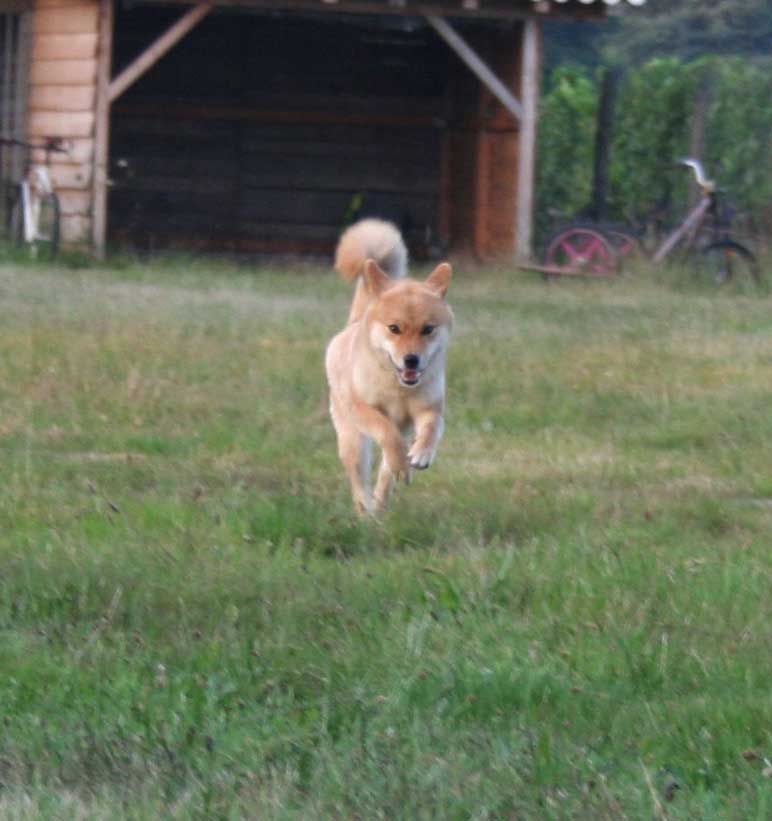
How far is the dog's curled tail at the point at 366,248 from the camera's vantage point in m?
8.00

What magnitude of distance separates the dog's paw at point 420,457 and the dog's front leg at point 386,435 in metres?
0.03

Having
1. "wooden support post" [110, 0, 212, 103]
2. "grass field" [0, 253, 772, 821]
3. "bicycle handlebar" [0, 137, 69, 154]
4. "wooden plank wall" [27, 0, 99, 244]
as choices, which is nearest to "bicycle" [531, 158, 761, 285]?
"wooden support post" [110, 0, 212, 103]

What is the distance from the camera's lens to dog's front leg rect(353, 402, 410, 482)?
22.8 ft

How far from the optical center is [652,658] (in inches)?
189

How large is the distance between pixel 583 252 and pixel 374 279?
34.1ft

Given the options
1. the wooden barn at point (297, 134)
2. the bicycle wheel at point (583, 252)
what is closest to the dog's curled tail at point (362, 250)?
the bicycle wheel at point (583, 252)

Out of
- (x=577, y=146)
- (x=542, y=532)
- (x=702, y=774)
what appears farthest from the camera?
(x=577, y=146)

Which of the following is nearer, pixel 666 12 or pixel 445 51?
pixel 445 51

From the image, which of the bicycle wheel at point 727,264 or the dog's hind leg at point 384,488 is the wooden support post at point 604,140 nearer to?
the bicycle wheel at point 727,264

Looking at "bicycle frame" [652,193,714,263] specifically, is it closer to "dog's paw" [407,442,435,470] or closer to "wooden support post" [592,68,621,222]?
"wooden support post" [592,68,621,222]

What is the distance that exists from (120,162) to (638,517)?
1438cm

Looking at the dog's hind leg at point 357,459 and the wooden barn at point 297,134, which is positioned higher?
the wooden barn at point 297,134

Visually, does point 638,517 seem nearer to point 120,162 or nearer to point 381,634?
point 381,634

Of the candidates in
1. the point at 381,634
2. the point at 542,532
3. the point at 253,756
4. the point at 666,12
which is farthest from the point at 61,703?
the point at 666,12
